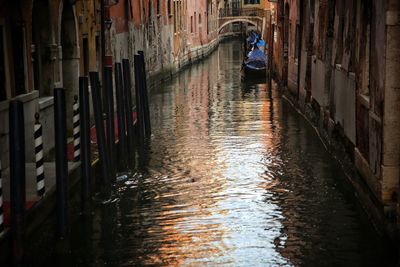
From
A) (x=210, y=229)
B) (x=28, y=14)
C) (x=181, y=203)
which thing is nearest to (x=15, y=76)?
(x=28, y=14)

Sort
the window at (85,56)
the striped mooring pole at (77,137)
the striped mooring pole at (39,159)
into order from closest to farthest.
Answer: the striped mooring pole at (39,159) < the striped mooring pole at (77,137) < the window at (85,56)

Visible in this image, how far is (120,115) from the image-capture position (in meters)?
10.9

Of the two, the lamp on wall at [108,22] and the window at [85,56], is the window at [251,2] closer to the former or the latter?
the lamp on wall at [108,22]

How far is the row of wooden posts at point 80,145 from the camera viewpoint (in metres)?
6.00

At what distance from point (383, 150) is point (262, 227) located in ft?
5.49

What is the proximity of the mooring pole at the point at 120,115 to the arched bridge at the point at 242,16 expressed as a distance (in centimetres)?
4135

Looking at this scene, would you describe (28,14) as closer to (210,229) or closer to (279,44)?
(210,229)

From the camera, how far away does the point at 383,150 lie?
23.9 feet

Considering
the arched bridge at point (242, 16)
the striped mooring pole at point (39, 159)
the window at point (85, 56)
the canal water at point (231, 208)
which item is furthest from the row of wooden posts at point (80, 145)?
the arched bridge at point (242, 16)

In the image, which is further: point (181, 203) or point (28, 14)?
point (28, 14)

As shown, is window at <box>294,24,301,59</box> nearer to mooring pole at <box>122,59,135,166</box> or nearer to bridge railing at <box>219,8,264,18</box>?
mooring pole at <box>122,59,135,166</box>

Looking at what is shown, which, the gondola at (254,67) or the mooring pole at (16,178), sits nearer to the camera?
the mooring pole at (16,178)

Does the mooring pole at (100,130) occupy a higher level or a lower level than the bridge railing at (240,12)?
lower

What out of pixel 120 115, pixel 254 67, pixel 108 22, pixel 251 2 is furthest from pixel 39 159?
pixel 251 2
